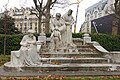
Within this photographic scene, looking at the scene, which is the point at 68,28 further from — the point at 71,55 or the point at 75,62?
the point at 75,62

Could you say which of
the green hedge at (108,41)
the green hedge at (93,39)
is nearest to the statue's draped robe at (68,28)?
the green hedge at (93,39)

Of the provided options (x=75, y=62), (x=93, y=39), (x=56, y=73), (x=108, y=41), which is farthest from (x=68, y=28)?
(x=108, y=41)

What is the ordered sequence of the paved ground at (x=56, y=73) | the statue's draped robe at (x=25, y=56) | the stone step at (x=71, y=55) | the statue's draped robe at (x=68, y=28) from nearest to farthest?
the paved ground at (x=56, y=73) < the statue's draped robe at (x=25, y=56) < the stone step at (x=71, y=55) < the statue's draped robe at (x=68, y=28)

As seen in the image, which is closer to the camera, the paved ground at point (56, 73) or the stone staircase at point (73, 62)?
the paved ground at point (56, 73)

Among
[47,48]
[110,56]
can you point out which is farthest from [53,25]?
[110,56]

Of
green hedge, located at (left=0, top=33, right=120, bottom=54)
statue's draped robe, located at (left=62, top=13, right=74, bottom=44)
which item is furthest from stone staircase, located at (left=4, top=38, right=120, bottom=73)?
green hedge, located at (left=0, top=33, right=120, bottom=54)

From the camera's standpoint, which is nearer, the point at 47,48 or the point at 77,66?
the point at 77,66

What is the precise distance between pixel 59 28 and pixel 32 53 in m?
4.56

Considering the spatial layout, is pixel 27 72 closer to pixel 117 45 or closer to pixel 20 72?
pixel 20 72

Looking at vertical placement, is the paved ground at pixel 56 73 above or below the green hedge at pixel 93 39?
below

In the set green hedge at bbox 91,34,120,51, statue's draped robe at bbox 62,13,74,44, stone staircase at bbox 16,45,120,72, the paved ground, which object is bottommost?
the paved ground

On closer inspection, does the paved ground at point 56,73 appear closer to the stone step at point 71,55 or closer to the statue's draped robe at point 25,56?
the statue's draped robe at point 25,56

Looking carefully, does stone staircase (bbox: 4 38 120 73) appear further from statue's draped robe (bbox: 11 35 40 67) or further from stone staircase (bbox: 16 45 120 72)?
statue's draped robe (bbox: 11 35 40 67)

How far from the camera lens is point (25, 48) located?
37.1 feet
